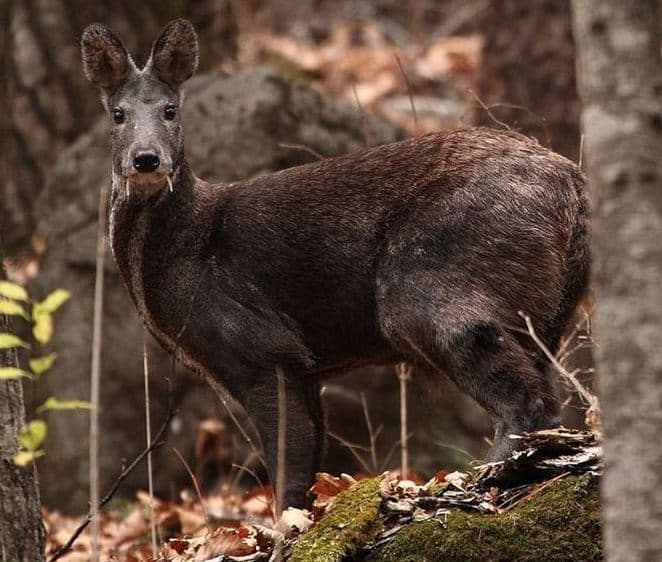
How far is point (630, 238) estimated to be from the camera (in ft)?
9.85

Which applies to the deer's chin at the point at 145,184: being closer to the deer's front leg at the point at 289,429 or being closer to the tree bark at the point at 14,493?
the deer's front leg at the point at 289,429

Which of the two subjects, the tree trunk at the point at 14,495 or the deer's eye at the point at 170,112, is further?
the deer's eye at the point at 170,112

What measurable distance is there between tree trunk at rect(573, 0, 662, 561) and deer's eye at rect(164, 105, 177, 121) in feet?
14.0

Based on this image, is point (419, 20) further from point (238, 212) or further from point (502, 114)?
point (238, 212)

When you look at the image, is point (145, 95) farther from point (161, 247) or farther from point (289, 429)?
point (289, 429)

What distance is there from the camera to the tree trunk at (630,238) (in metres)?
2.99

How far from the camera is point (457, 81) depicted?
1683 centimetres

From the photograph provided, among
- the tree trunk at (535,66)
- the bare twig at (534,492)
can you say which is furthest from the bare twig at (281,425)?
the tree trunk at (535,66)

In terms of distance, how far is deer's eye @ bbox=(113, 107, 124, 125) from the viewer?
22.9 feet

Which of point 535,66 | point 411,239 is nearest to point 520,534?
point 411,239

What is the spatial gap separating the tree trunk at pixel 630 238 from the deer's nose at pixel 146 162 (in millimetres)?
3815

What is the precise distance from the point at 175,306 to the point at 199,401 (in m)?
3.11

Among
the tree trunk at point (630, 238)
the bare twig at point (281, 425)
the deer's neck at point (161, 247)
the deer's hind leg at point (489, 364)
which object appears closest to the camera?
the tree trunk at point (630, 238)

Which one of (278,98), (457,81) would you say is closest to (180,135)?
(278,98)
